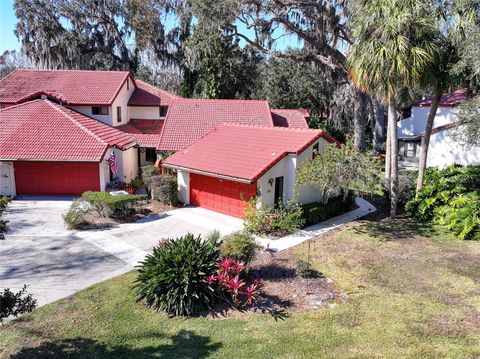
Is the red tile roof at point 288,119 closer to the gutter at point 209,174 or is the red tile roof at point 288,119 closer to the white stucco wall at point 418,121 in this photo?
the white stucco wall at point 418,121

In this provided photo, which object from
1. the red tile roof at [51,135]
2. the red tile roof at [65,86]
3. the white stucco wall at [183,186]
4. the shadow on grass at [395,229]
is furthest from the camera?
the red tile roof at [65,86]

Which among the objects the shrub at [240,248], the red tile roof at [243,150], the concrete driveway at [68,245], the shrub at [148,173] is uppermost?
the red tile roof at [243,150]

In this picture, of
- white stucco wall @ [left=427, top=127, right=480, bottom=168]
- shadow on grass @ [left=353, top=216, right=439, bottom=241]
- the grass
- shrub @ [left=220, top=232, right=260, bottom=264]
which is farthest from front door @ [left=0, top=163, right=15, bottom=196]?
white stucco wall @ [left=427, top=127, right=480, bottom=168]

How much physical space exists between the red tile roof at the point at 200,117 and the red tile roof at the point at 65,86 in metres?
4.93

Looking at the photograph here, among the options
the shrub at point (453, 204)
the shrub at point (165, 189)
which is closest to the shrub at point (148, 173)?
the shrub at point (165, 189)

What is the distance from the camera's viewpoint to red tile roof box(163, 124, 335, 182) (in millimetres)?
19312

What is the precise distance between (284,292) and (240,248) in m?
1.90

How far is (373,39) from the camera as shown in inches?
683

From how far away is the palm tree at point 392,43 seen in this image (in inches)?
656

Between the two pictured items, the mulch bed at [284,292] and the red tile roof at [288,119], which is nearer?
the mulch bed at [284,292]

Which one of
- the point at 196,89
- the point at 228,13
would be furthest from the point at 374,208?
the point at 196,89

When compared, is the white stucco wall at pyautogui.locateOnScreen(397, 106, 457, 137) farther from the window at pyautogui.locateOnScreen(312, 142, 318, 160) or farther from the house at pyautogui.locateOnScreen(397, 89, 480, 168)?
the window at pyautogui.locateOnScreen(312, 142, 318, 160)

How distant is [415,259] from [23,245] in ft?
49.0

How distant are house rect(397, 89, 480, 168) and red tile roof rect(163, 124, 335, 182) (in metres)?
12.0
